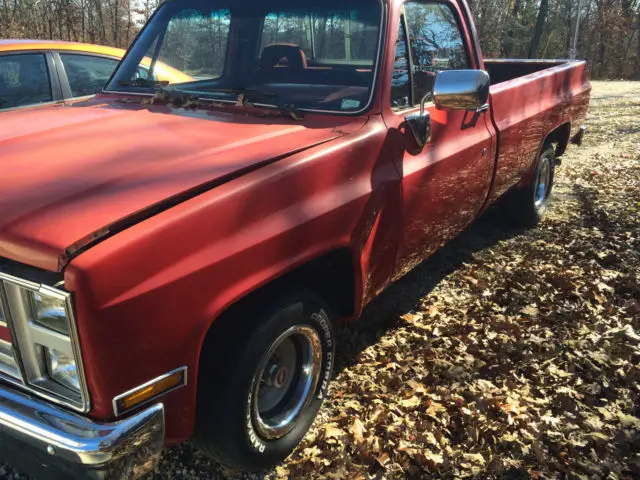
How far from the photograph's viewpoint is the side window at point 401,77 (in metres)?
2.98

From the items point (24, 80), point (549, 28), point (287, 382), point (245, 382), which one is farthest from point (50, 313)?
point (549, 28)

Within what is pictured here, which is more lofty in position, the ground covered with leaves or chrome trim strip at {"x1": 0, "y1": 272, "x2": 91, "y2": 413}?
chrome trim strip at {"x1": 0, "y1": 272, "x2": 91, "y2": 413}

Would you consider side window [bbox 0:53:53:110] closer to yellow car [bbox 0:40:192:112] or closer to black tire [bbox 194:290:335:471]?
yellow car [bbox 0:40:192:112]

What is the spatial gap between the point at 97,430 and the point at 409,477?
1453 mm

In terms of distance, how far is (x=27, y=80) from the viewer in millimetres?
4766

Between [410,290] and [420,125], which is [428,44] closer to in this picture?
[420,125]

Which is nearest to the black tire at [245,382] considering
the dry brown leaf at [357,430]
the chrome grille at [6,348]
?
the dry brown leaf at [357,430]

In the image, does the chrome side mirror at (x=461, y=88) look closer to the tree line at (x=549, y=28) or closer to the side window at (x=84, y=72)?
the side window at (x=84, y=72)

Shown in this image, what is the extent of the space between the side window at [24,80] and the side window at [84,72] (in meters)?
0.20

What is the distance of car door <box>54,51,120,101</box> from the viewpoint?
4941mm

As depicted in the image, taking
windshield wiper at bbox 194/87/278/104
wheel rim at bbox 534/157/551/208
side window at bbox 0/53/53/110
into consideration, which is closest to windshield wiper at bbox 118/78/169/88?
windshield wiper at bbox 194/87/278/104

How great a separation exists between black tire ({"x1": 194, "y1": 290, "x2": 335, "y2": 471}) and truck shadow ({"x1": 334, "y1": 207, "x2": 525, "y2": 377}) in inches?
37.2

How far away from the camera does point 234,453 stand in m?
2.26

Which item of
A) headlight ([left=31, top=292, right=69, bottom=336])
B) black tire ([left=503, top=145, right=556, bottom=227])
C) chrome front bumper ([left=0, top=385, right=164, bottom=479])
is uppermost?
headlight ([left=31, top=292, right=69, bottom=336])
